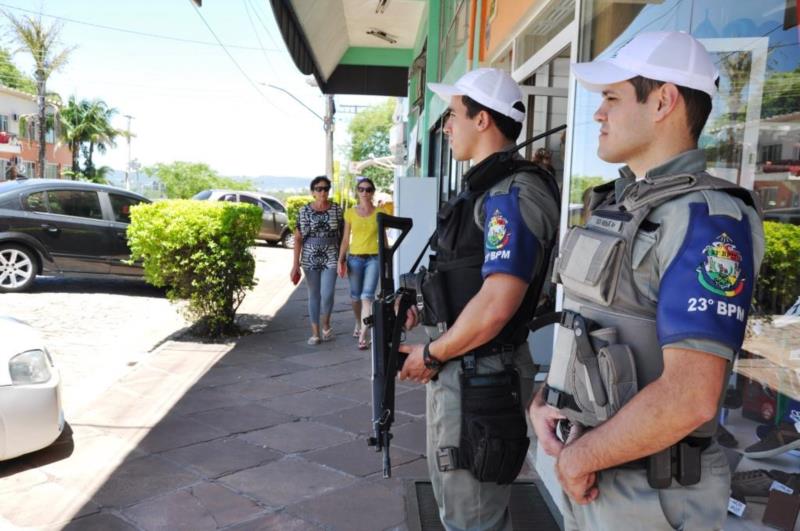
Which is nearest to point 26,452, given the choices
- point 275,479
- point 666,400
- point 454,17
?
point 275,479

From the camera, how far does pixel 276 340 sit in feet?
22.9

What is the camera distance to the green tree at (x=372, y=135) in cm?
6206

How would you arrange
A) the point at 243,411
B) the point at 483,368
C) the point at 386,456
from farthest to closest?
the point at 243,411 → the point at 386,456 → the point at 483,368

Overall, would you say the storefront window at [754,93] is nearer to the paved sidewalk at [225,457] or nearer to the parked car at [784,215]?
the parked car at [784,215]

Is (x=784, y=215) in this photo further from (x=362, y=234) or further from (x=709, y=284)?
(x=362, y=234)

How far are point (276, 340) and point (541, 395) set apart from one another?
569cm

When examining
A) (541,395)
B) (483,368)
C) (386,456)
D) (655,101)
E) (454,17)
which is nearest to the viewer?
(655,101)

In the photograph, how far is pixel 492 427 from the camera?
75.8 inches

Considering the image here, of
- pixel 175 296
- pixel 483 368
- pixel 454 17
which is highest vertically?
pixel 454 17

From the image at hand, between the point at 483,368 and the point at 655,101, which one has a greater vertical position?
the point at 655,101

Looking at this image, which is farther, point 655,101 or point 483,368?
point 483,368

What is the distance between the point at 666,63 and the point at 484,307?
30.7 inches

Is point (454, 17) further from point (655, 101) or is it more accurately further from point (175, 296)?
point (655, 101)

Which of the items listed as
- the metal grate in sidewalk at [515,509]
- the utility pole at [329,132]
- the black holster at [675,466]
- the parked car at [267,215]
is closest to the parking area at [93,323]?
the metal grate in sidewalk at [515,509]
